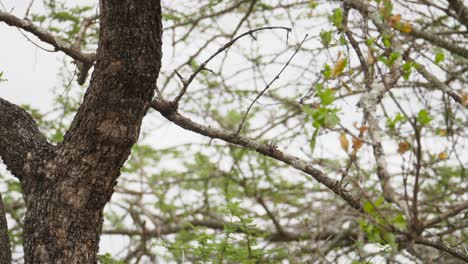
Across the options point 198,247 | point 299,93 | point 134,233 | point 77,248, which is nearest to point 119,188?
point 134,233

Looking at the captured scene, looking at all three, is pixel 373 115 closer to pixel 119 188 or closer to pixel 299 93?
pixel 299 93

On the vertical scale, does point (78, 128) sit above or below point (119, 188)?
below

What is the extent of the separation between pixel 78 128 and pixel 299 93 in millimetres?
2753

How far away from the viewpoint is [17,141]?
257cm

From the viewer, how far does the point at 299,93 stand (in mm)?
4953

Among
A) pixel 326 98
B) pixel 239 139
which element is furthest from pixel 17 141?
pixel 326 98

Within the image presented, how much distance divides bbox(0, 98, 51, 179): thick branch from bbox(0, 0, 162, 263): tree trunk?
4 cm

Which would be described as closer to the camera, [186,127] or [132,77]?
[132,77]

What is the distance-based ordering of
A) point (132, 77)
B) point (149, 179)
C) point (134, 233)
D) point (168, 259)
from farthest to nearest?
point (149, 179)
point (134, 233)
point (168, 259)
point (132, 77)

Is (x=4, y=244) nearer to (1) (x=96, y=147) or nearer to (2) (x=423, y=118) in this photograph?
(1) (x=96, y=147)

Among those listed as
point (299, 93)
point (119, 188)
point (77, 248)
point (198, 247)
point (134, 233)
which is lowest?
point (77, 248)

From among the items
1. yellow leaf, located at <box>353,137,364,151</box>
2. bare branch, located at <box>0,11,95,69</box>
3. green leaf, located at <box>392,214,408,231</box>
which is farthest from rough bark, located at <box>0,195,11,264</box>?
green leaf, located at <box>392,214,408,231</box>

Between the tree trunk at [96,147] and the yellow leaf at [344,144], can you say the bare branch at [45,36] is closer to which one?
the tree trunk at [96,147]

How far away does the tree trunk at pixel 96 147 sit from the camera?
2.32 m
